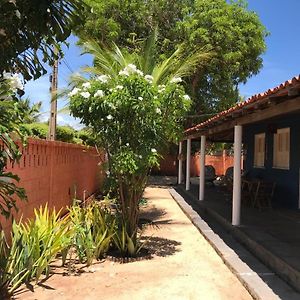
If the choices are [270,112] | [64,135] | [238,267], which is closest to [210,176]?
[64,135]

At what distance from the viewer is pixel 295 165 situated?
11562 mm

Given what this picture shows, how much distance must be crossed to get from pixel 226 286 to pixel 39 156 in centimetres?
441

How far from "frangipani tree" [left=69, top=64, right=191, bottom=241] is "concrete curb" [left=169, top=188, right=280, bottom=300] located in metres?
Result: 1.54

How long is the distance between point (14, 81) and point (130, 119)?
437 centimetres

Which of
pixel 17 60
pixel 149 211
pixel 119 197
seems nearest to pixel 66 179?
pixel 149 211

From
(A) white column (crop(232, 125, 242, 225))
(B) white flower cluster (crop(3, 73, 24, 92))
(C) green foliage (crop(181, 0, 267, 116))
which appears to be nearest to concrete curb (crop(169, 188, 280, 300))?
(A) white column (crop(232, 125, 242, 225))

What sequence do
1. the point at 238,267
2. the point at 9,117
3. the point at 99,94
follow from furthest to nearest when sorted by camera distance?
1. the point at 99,94
2. the point at 238,267
3. the point at 9,117

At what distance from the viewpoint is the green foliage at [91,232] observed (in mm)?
7164

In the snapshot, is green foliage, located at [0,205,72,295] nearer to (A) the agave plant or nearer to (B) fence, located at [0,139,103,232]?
(A) the agave plant

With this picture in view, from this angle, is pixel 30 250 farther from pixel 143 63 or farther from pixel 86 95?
pixel 143 63

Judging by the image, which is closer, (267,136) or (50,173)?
(50,173)

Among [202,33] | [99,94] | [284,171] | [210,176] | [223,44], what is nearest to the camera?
[99,94]

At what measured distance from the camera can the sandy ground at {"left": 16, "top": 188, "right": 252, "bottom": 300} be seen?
557 cm

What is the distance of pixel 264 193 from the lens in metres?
12.1
